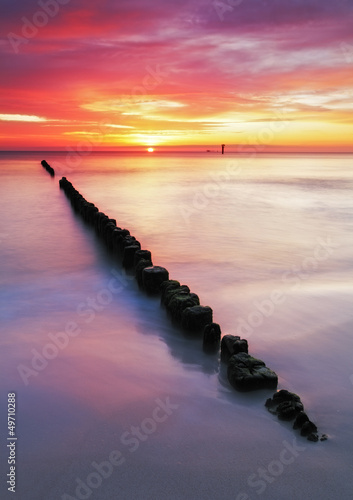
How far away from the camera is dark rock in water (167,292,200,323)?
4.83m

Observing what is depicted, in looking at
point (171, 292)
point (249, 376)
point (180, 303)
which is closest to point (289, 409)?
point (249, 376)

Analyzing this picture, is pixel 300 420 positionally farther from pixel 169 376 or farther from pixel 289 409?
pixel 169 376

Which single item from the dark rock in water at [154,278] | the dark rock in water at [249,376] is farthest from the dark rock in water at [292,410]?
the dark rock in water at [154,278]

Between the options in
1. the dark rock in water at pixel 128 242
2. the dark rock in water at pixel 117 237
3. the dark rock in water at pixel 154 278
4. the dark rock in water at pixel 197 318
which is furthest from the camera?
the dark rock in water at pixel 117 237

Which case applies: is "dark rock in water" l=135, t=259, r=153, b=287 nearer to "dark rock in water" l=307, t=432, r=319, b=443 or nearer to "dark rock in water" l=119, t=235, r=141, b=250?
"dark rock in water" l=119, t=235, r=141, b=250

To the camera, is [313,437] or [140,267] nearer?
[313,437]

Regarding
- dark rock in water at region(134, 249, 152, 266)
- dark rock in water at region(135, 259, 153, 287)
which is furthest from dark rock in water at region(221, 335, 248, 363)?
dark rock in water at region(134, 249, 152, 266)

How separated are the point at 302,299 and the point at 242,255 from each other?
2.95 meters

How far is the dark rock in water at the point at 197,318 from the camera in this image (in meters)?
4.62

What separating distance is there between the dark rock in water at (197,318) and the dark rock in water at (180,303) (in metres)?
0.16

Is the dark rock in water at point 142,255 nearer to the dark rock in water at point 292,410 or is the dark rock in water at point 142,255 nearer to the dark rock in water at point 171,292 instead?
the dark rock in water at point 171,292

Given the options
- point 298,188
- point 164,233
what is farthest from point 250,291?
point 298,188

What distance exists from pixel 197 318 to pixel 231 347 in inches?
28.8

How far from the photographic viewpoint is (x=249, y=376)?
3613 mm
